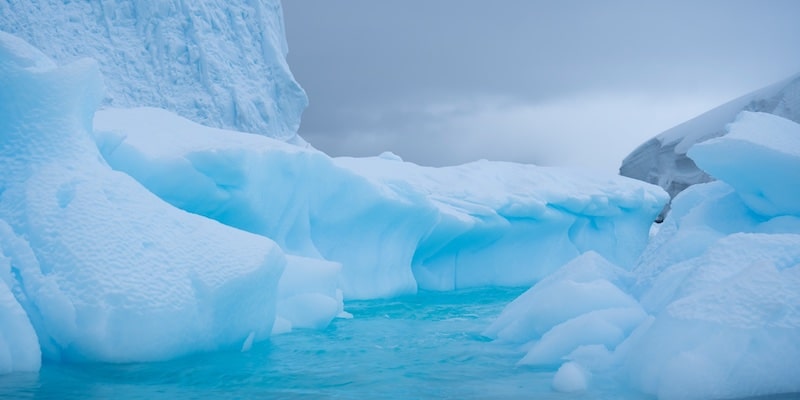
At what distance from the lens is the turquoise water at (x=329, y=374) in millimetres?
3860

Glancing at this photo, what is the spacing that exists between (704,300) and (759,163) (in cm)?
245

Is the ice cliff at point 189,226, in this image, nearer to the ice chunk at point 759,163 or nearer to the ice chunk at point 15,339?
the ice chunk at point 15,339

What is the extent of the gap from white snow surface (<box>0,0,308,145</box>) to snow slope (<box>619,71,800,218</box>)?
1090 cm

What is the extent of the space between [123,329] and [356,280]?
18.7 feet

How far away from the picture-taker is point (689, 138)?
19.8m

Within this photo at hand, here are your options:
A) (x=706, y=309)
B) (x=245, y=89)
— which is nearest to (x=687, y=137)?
(x=245, y=89)

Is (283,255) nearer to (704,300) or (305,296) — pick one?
(305,296)

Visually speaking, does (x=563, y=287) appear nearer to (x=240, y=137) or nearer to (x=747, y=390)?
(x=747, y=390)

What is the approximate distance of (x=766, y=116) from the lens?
22.2 feet

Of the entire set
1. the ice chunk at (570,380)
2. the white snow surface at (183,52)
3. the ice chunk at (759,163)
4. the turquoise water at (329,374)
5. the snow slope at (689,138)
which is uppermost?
the white snow surface at (183,52)

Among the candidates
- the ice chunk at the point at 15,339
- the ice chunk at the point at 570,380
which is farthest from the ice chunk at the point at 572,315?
the ice chunk at the point at 15,339

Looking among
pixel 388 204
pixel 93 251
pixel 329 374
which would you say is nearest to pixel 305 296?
pixel 329 374

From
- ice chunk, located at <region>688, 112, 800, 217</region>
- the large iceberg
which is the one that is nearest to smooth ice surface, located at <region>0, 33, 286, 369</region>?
the large iceberg

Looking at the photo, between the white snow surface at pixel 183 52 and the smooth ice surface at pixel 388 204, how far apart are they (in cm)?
350
